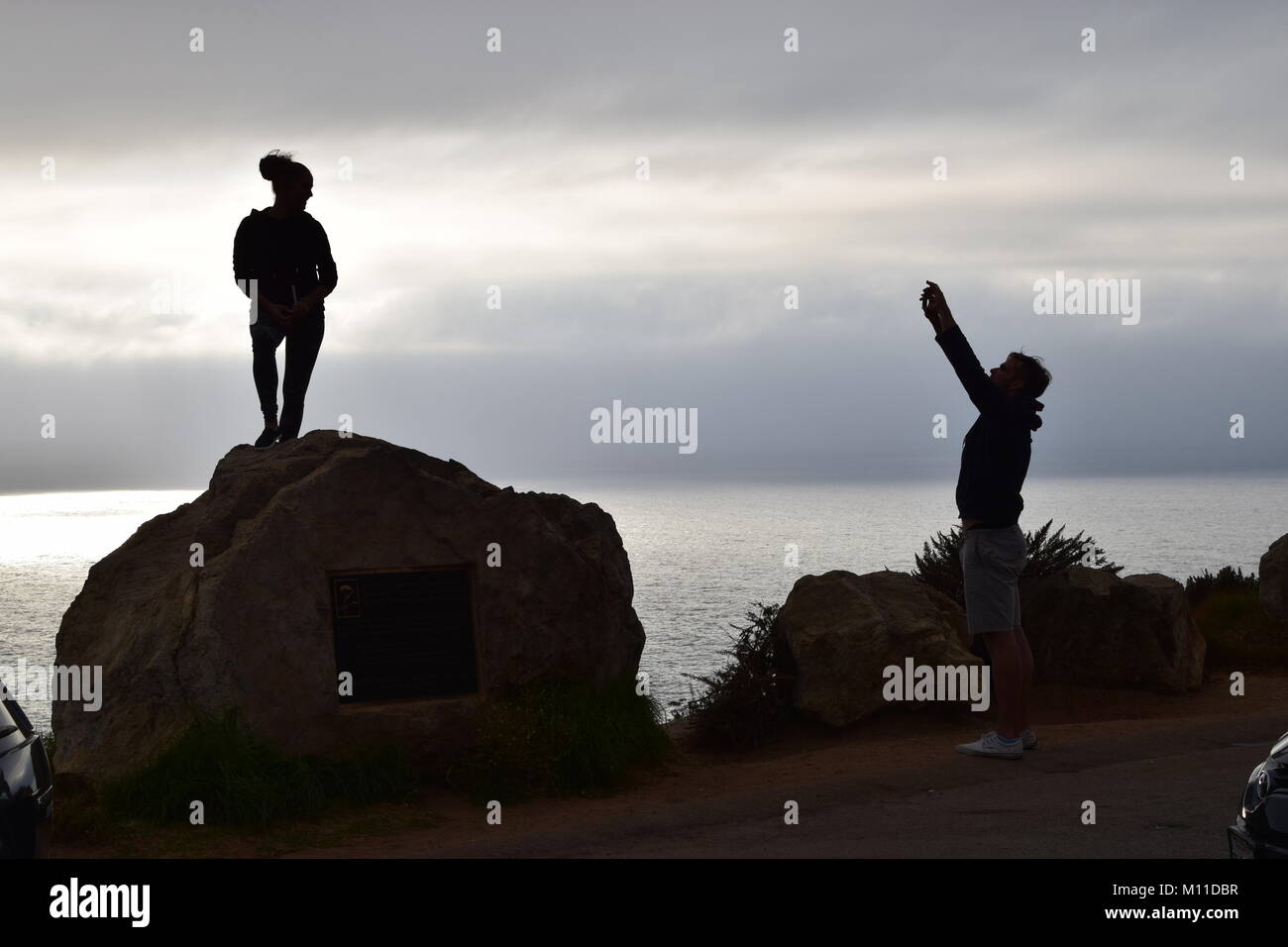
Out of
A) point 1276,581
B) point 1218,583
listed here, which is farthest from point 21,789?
point 1218,583

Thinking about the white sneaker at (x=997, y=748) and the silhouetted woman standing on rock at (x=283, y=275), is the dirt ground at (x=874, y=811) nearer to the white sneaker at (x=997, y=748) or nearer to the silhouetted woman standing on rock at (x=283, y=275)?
the white sneaker at (x=997, y=748)

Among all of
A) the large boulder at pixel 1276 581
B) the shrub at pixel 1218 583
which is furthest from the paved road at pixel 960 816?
the shrub at pixel 1218 583

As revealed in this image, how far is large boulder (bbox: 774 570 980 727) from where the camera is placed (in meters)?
11.4

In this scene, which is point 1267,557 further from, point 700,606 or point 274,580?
point 274,580

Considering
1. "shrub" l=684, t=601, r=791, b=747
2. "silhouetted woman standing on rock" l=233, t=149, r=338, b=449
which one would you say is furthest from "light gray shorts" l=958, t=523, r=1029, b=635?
"silhouetted woman standing on rock" l=233, t=149, r=338, b=449

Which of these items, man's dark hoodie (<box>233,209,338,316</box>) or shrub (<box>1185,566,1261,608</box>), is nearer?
man's dark hoodie (<box>233,209,338,316</box>)

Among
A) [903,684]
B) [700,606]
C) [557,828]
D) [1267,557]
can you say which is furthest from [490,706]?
[700,606]

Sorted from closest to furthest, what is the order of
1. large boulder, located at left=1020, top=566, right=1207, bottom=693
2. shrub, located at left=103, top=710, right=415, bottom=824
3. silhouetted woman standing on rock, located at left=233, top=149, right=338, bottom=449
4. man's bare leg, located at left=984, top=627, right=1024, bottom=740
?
shrub, located at left=103, top=710, right=415, bottom=824, man's bare leg, located at left=984, top=627, right=1024, bottom=740, silhouetted woman standing on rock, located at left=233, top=149, right=338, bottom=449, large boulder, located at left=1020, top=566, right=1207, bottom=693

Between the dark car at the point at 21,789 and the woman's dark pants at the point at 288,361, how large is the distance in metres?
4.98

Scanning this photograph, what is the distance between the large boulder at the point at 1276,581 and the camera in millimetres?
16703

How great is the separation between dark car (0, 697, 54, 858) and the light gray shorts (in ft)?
19.4

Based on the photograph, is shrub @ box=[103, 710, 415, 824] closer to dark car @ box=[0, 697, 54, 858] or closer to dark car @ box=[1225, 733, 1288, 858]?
dark car @ box=[0, 697, 54, 858]
